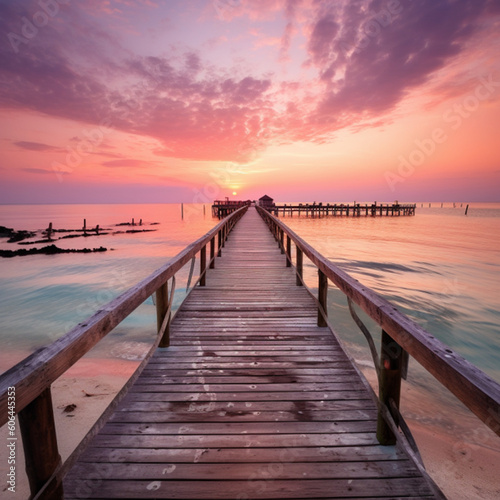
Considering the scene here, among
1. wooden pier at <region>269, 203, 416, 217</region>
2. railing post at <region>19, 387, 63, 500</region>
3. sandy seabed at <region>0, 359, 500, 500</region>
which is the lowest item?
sandy seabed at <region>0, 359, 500, 500</region>

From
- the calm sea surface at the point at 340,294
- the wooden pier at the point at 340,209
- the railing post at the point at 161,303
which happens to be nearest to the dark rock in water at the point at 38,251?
the calm sea surface at the point at 340,294

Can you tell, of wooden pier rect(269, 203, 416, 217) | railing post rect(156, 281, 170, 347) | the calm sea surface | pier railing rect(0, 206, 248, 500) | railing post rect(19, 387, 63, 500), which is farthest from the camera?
wooden pier rect(269, 203, 416, 217)

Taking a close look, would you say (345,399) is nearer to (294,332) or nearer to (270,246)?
(294,332)

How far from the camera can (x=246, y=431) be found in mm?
2088

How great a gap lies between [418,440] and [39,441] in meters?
5.09

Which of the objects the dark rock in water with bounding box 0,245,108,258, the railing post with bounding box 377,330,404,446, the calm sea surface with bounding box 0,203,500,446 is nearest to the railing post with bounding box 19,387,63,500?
the railing post with bounding box 377,330,404,446

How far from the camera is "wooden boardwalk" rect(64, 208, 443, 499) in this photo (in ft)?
5.54

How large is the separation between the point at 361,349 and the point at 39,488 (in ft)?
24.7

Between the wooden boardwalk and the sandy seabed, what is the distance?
2323 millimetres

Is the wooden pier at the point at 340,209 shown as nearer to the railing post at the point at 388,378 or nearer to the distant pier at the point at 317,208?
the distant pier at the point at 317,208

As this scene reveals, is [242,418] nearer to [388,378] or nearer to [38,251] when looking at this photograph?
[388,378]

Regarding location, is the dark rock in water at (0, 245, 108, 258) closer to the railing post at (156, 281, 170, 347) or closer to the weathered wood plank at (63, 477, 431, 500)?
the railing post at (156, 281, 170, 347)

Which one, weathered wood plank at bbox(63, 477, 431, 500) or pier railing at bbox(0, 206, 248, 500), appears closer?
pier railing at bbox(0, 206, 248, 500)

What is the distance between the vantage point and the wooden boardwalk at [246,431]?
5.54ft
